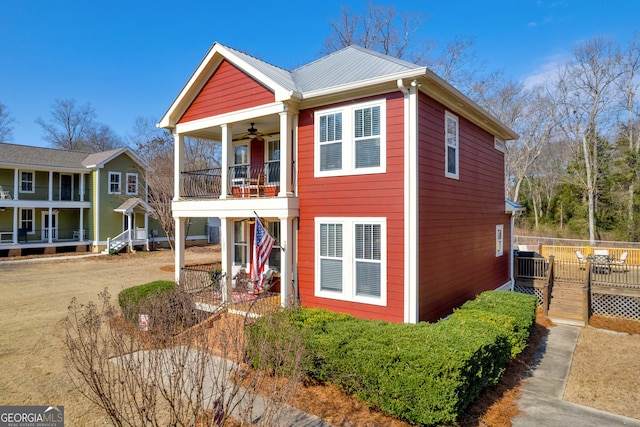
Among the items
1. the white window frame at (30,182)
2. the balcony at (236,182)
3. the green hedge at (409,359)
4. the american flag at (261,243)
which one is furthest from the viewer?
the white window frame at (30,182)

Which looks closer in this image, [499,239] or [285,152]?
[285,152]

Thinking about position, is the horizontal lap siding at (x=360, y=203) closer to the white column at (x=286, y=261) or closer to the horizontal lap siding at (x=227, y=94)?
the white column at (x=286, y=261)

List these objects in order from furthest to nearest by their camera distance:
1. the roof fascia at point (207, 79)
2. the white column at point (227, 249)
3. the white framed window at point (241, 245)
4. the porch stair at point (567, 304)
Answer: the white framed window at point (241, 245) < the porch stair at point (567, 304) < the white column at point (227, 249) < the roof fascia at point (207, 79)

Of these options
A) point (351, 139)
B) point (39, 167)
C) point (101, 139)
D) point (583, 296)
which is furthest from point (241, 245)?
point (101, 139)

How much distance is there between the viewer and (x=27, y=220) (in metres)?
26.8

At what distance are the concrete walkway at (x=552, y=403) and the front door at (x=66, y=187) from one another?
105 feet

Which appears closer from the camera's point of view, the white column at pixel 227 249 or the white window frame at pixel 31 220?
the white column at pixel 227 249

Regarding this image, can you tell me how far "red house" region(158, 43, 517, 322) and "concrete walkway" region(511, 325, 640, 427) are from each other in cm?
229

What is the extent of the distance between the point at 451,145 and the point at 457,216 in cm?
195

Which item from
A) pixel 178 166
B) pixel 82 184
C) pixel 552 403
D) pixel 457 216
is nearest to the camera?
pixel 552 403

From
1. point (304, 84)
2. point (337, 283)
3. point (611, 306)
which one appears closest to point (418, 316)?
point (337, 283)

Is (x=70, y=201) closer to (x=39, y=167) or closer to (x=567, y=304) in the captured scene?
(x=39, y=167)

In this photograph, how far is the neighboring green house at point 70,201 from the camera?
1000 inches

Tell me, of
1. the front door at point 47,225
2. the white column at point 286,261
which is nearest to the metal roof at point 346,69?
the white column at point 286,261
